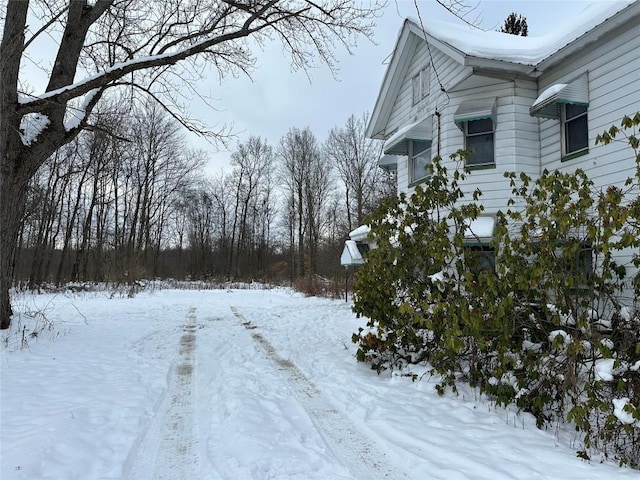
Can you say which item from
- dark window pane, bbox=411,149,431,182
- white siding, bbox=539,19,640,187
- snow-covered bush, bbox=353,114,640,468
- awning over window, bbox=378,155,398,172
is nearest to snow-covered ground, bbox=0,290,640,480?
snow-covered bush, bbox=353,114,640,468

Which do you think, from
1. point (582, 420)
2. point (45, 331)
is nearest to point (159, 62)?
point (45, 331)

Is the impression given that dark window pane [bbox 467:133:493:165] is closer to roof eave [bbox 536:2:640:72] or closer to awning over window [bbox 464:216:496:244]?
awning over window [bbox 464:216:496:244]

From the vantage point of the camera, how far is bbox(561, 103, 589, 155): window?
7930 mm

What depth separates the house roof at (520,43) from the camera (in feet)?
23.8

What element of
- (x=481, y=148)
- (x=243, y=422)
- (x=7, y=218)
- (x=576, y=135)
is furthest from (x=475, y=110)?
(x=7, y=218)

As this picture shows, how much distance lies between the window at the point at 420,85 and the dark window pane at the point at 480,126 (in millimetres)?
1845

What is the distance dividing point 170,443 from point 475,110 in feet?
27.9

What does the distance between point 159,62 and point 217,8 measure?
2.07 meters

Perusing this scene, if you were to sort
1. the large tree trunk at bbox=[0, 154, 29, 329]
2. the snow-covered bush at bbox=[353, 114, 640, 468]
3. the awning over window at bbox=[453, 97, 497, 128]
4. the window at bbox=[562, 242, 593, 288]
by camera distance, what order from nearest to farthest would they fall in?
the snow-covered bush at bbox=[353, 114, 640, 468] < the window at bbox=[562, 242, 593, 288] < the large tree trunk at bbox=[0, 154, 29, 329] < the awning over window at bbox=[453, 97, 497, 128]

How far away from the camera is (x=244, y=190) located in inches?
1720

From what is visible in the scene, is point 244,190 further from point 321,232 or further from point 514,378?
point 514,378

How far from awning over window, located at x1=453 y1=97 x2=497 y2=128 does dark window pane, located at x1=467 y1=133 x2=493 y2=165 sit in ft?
1.31

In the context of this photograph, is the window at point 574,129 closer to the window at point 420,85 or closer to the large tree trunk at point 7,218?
the window at point 420,85

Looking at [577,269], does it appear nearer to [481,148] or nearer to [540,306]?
[540,306]
